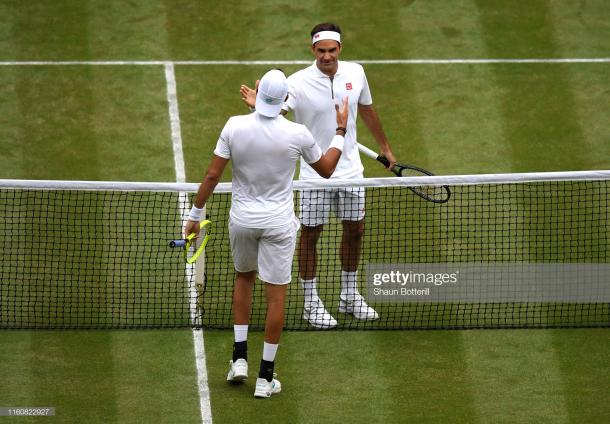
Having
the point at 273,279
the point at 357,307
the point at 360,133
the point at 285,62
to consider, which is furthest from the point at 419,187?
the point at 285,62

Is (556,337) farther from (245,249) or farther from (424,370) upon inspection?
(245,249)

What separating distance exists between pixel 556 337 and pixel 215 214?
12.6 feet

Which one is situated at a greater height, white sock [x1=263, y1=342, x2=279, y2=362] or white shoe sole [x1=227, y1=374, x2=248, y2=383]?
white sock [x1=263, y1=342, x2=279, y2=362]

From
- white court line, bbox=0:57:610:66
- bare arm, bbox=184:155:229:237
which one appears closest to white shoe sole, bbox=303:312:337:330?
bare arm, bbox=184:155:229:237

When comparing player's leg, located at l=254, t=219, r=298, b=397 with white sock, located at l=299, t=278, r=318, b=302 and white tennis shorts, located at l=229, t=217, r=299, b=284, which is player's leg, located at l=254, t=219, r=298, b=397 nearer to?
white tennis shorts, located at l=229, t=217, r=299, b=284

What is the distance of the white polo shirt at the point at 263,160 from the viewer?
9.48 m

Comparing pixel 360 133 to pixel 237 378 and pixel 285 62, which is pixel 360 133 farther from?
pixel 237 378

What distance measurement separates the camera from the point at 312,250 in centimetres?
1134

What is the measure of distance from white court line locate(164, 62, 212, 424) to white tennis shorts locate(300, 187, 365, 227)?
3.66 ft

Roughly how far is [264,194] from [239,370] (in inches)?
58.4

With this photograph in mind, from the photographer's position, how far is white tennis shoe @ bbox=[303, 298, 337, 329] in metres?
11.2

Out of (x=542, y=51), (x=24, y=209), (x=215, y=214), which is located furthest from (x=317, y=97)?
(x=542, y=51)

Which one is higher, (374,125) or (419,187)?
(374,125)

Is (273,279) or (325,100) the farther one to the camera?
(325,100)
